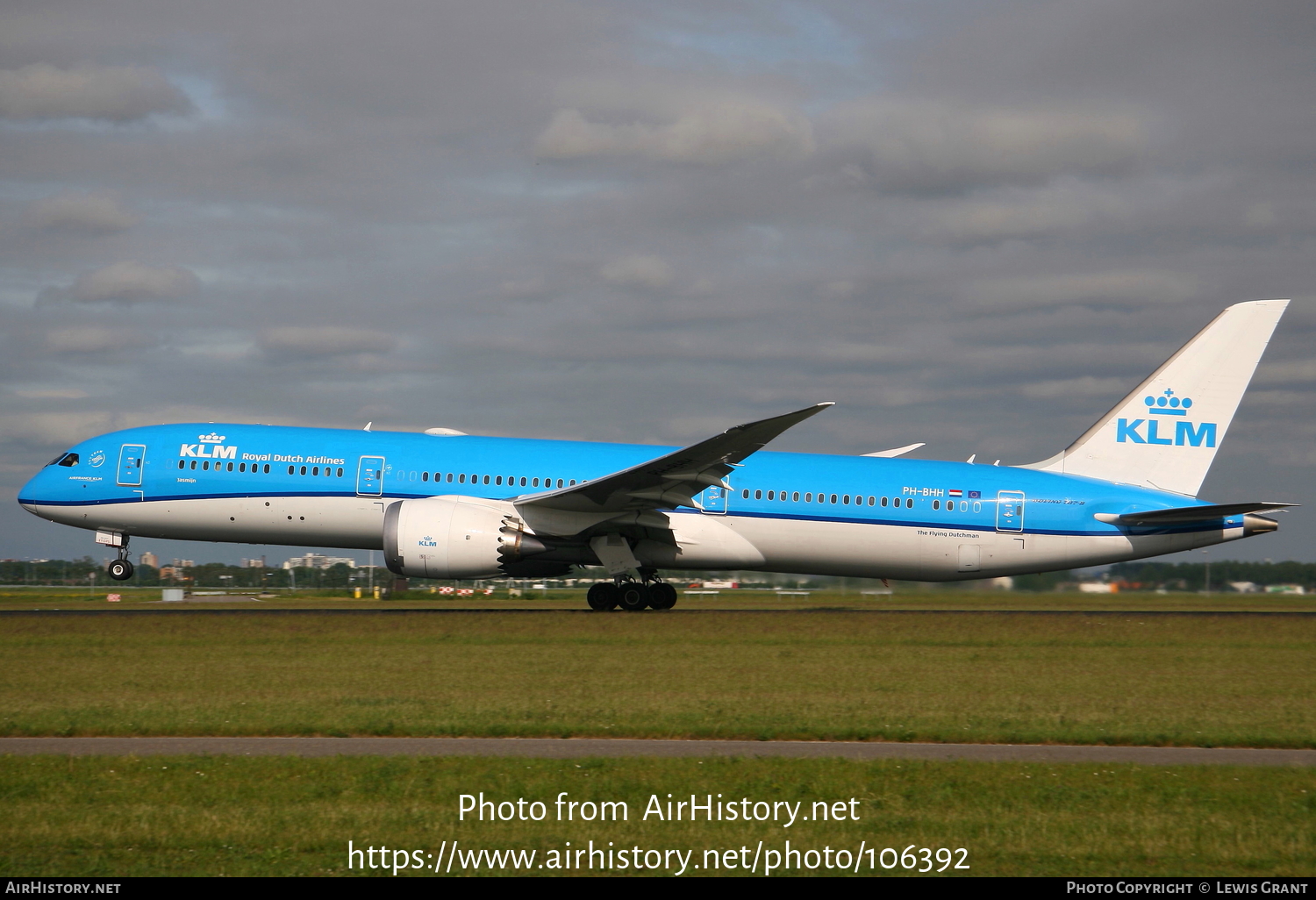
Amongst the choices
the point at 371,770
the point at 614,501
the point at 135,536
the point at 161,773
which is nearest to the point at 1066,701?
the point at 371,770

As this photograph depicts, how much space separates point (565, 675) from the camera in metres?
16.3

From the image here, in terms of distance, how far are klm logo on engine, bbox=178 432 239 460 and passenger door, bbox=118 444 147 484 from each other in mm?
1032

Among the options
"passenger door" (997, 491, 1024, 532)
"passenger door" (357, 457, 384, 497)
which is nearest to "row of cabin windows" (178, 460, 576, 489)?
"passenger door" (357, 457, 384, 497)

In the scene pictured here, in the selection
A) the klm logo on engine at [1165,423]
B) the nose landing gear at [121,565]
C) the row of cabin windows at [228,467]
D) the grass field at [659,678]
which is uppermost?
the klm logo on engine at [1165,423]

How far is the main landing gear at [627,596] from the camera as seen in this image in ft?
90.3

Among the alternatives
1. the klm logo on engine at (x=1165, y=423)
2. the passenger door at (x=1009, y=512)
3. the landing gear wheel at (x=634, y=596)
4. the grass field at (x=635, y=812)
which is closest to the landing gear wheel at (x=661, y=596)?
the landing gear wheel at (x=634, y=596)

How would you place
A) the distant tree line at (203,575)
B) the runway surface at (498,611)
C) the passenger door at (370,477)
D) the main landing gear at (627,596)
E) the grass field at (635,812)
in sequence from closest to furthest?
the grass field at (635,812) < the runway surface at (498,611) < the passenger door at (370,477) < the main landing gear at (627,596) < the distant tree line at (203,575)

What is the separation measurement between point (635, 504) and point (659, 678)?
33.2ft

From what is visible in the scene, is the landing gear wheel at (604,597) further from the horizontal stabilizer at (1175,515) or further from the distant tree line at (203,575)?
the distant tree line at (203,575)

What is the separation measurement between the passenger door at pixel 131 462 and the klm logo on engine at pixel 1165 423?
24.6 m

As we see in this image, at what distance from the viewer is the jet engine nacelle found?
24797 millimetres

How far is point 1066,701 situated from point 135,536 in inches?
917

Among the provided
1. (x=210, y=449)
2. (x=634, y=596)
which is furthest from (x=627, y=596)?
(x=210, y=449)

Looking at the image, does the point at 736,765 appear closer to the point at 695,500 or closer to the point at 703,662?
the point at 703,662
